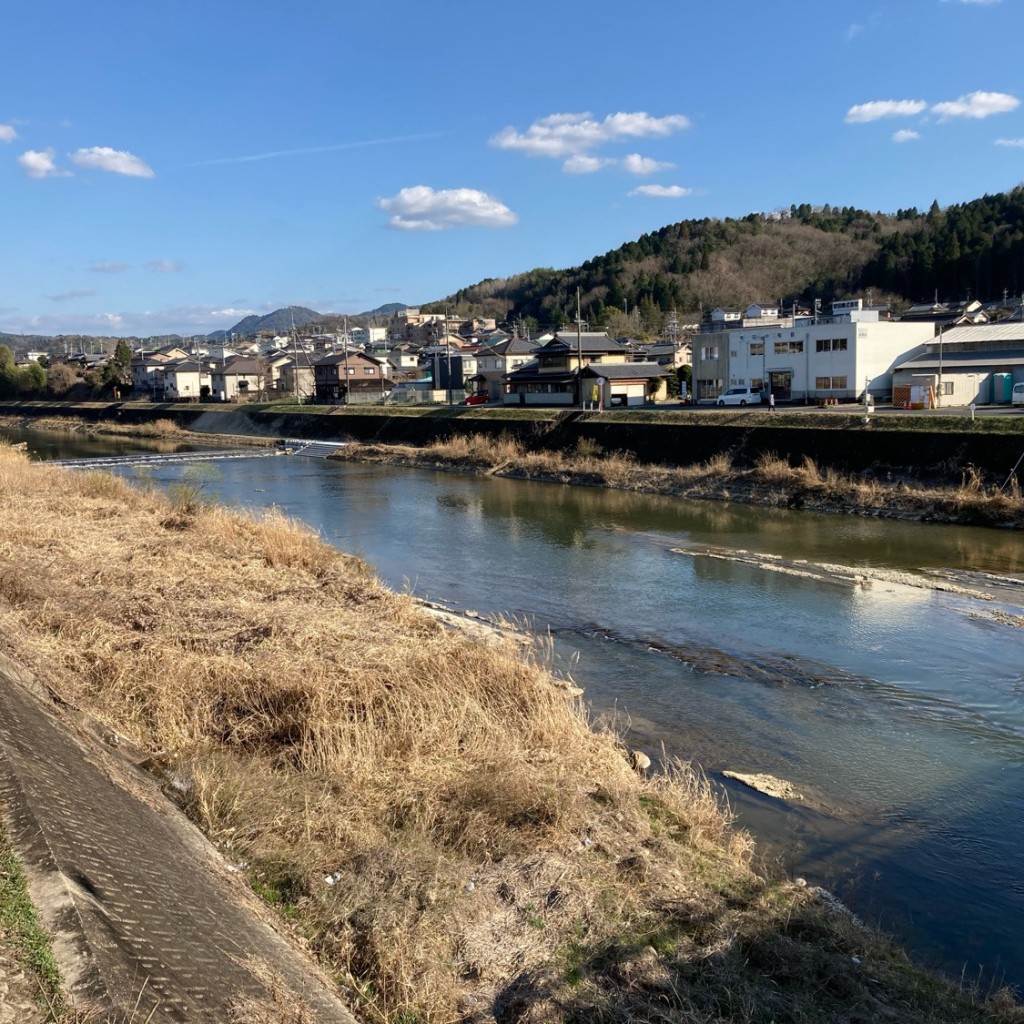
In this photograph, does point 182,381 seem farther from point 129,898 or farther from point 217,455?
point 129,898

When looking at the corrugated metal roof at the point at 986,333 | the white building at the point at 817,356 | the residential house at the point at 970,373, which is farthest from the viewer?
the white building at the point at 817,356

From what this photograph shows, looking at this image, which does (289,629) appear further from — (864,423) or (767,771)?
(864,423)

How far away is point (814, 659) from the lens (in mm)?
10492

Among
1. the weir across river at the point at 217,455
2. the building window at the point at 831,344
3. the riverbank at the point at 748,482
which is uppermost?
the building window at the point at 831,344

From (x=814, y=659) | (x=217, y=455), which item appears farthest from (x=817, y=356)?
(x=217, y=455)

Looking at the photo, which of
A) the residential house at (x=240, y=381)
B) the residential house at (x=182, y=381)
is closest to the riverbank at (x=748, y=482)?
the residential house at (x=240, y=381)

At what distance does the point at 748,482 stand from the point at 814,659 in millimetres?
13176

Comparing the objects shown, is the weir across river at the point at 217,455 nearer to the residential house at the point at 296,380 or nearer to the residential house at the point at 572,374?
the residential house at the point at 572,374

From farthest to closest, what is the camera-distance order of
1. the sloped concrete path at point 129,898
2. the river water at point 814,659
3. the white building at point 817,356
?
the white building at point 817,356 < the river water at point 814,659 < the sloped concrete path at point 129,898

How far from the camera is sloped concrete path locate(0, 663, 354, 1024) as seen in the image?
2.96 metres

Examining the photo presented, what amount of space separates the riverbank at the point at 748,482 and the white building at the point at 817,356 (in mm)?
8534

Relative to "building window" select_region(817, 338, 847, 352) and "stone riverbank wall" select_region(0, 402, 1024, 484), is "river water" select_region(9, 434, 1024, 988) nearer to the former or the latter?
"stone riverbank wall" select_region(0, 402, 1024, 484)

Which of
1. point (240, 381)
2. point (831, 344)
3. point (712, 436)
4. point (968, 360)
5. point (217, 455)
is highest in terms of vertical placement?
point (240, 381)

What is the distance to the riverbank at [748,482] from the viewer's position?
61.2 ft
